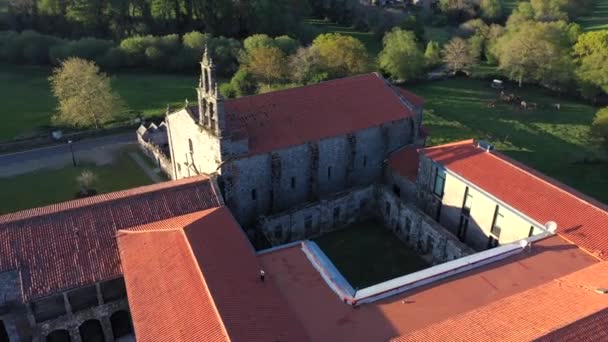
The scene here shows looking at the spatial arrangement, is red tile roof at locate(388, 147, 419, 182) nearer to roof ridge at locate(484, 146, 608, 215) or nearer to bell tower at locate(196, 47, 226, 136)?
roof ridge at locate(484, 146, 608, 215)

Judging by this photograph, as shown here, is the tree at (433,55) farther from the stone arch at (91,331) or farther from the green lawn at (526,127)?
the stone arch at (91,331)

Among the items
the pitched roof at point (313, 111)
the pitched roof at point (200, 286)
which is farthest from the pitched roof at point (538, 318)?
the pitched roof at point (313, 111)

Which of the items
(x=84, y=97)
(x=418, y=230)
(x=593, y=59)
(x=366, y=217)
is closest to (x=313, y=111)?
(x=366, y=217)

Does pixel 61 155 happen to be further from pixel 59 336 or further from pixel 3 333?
pixel 59 336

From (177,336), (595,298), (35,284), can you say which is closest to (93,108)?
(35,284)

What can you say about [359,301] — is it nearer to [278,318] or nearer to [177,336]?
[278,318]

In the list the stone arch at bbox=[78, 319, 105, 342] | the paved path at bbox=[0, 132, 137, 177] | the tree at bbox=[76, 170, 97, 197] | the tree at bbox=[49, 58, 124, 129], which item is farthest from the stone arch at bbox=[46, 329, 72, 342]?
the tree at bbox=[49, 58, 124, 129]
